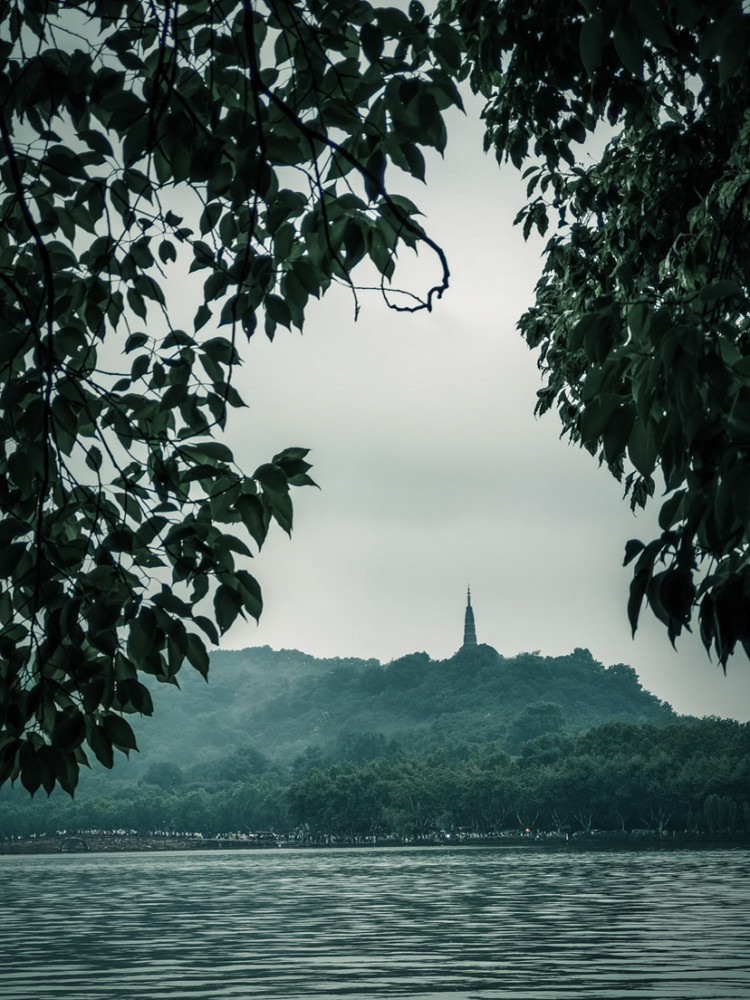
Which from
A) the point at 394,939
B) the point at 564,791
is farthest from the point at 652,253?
the point at 564,791

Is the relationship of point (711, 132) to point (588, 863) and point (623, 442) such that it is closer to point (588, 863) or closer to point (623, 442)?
point (623, 442)

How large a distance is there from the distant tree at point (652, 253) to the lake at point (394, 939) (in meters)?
19.2

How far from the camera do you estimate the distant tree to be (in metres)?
3.67

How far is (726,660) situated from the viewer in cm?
375

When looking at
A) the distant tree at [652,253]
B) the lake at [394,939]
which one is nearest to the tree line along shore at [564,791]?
the lake at [394,939]

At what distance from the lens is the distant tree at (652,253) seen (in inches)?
145

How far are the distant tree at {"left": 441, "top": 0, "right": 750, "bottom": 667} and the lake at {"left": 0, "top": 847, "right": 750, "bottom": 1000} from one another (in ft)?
62.8

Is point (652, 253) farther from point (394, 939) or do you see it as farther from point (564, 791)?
point (564, 791)

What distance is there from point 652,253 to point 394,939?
3538 cm

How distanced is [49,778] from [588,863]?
113 m

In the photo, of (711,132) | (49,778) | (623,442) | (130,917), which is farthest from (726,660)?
(130,917)

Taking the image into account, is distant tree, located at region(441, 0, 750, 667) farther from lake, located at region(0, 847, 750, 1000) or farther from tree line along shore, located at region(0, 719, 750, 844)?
tree line along shore, located at region(0, 719, 750, 844)

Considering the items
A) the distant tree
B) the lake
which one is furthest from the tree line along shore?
the distant tree

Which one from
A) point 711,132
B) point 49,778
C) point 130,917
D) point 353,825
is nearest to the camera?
point 49,778
